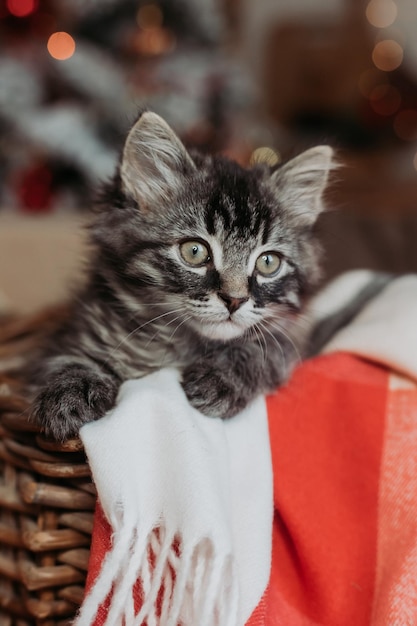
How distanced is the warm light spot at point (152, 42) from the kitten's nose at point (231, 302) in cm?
206

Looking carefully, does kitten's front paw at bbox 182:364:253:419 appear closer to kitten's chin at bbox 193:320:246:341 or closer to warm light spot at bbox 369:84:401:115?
kitten's chin at bbox 193:320:246:341

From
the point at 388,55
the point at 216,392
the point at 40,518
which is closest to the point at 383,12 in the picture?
the point at 388,55

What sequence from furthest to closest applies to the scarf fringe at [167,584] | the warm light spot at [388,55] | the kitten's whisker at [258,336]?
the warm light spot at [388,55], the kitten's whisker at [258,336], the scarf fringe at [167,584]

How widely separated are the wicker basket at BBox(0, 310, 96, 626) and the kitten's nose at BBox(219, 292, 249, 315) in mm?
322

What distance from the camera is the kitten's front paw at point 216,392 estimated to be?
1.03m

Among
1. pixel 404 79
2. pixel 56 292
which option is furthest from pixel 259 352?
pixel 404 79

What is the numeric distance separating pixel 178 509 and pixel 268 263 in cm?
48

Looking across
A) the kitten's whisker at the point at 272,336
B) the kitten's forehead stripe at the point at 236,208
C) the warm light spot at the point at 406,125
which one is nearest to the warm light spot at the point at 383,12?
the warm light spot at the point at 406,125

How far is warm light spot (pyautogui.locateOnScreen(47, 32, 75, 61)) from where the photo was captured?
2583mm

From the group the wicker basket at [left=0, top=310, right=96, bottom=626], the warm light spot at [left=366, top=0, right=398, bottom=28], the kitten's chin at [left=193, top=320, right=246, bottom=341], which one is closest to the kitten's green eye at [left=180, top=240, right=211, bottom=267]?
the kitten's chin at [left=193, top=320, right=246, bottom=341]

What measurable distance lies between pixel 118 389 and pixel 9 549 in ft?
1.14

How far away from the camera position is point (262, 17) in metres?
4.32

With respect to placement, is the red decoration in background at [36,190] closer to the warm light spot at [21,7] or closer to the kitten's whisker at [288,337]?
the warm light spot at [21,7]

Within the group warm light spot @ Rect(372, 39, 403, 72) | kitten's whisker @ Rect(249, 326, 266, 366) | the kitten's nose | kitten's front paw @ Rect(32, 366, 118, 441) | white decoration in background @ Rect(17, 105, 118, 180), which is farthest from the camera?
warm light spot @ Rect(372, 39, 403, 72)
